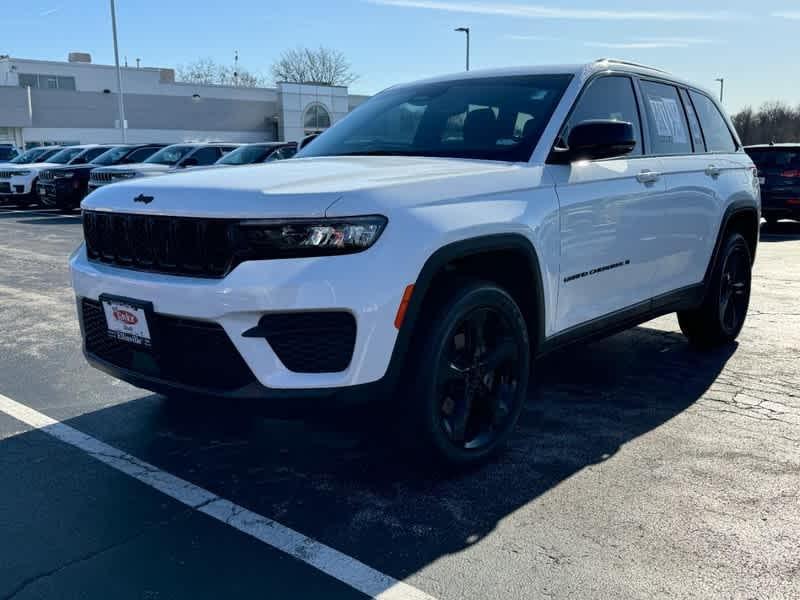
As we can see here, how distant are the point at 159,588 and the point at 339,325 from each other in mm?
1096

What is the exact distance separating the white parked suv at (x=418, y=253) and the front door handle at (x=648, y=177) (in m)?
0.01

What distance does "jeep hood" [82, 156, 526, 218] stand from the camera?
3062mm

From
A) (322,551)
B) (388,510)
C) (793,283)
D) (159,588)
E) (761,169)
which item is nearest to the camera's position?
(159,588)

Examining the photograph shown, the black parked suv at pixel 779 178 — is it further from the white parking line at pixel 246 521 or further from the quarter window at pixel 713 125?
the white parking line at pixel 246 521

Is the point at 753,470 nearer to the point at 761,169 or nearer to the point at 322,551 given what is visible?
the point at 322,551

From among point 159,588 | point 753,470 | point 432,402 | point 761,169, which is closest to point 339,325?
point 432,402

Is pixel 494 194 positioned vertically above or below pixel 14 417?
above

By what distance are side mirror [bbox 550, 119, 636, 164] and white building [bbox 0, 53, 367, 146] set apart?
179ft

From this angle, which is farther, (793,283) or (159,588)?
(793,283)

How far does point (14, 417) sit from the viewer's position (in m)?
4.47

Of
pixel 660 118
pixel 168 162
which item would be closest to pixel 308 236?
pixel 660 118

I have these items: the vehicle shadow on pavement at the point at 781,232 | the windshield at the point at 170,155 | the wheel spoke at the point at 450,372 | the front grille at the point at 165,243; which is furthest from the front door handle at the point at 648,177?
the windshield at the point at 170,155

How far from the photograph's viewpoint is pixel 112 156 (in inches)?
776

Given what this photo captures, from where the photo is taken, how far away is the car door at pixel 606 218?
13.1 ft
